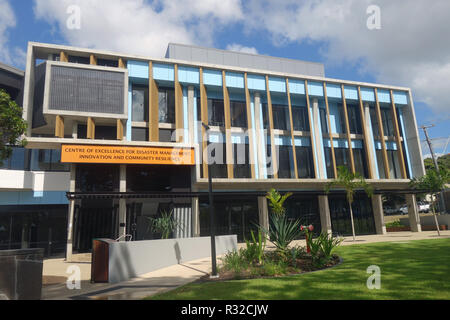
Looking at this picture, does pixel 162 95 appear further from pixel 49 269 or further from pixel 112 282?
pixel 112 282

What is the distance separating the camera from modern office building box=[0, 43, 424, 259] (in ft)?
63.3

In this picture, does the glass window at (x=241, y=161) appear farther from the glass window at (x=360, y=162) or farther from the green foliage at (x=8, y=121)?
the green foliage at (x=8, y=121)

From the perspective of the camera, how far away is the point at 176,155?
20203mm

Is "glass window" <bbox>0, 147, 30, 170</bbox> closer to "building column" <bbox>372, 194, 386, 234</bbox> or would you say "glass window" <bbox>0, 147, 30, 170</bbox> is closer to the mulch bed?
the mulch bed

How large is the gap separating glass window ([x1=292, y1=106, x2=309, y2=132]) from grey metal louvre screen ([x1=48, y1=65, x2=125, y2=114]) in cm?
1536

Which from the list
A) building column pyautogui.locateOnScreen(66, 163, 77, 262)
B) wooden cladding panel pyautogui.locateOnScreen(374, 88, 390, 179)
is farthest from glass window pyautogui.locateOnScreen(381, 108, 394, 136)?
building column pyautogui.locateOnScreen(66, 163, 77, 262)

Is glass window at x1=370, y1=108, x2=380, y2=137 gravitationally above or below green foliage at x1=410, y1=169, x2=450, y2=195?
above

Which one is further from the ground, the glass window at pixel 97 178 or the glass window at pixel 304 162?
the glass window at pixel 304 162

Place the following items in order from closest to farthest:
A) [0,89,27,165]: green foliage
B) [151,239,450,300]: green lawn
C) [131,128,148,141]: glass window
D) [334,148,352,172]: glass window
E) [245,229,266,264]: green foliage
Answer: [151,239,450,300]: green lawn
[0,89,27,165]: green foliage
[245,229,266,264]: green foliage
[131,128,148,141]: glass window
[334,148,352,172]: glass window

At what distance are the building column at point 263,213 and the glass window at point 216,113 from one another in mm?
7196

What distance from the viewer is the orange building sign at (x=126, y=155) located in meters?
18.3

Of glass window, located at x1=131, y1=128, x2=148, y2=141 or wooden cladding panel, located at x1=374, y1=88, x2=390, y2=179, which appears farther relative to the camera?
wooden cladding panel, located at x1=374, y1=88, x2=390, y2=179

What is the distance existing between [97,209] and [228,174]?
31.6ft

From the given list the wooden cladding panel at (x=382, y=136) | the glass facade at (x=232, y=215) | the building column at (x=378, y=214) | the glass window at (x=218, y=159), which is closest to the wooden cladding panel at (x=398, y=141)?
the wooden cladding panel at (x=382, y=136)
